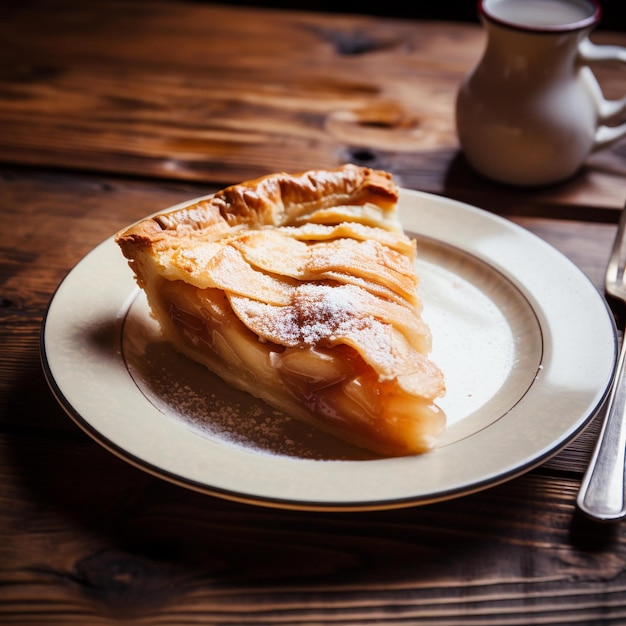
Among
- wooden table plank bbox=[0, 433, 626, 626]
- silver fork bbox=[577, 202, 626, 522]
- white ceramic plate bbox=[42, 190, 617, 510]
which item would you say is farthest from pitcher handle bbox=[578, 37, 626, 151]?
wooden table plank bbox=[0, 433, 626, 626]

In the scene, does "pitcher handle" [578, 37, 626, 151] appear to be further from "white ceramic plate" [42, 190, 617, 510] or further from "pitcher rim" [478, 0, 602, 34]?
"white ceramic plate" [42, 190, 617, 510]

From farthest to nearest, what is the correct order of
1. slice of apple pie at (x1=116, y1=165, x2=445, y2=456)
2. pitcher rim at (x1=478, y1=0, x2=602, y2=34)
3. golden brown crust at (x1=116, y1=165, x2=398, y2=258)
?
pitcher rim at (x1=478, y1=0, x2=602, y2=34)
golden brown crust at (x1=116, y1=165, x2=398, y2=258)
slice of apple pie at (x1=116, y1=165, x2=445, y2=456)

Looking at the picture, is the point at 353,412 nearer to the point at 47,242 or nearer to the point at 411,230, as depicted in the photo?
the point at 411,230

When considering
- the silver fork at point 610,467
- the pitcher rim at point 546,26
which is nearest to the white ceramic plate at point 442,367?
the silver fork at point 610,467

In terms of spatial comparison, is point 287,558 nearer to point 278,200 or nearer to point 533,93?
point 278,200

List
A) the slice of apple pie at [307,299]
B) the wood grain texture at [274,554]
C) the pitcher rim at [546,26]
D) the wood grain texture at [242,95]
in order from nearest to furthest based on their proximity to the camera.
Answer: the wood grain texture at [274,554] → the slice of apple pie at [307,299] → the pitcher rim at [546,26] → the wood grain texture at [242,95]

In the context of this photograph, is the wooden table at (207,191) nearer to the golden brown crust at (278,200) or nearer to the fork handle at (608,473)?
the fork handle at (608,473)
